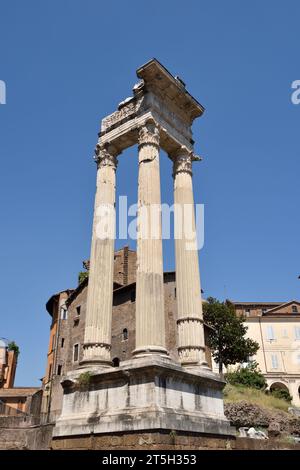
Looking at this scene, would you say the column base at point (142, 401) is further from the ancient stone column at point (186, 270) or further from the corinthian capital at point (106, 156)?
the corinthian capital at point (106, 156)

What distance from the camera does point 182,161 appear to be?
14695mm

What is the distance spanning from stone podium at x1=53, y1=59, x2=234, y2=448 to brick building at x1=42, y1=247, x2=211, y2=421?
20837 millimetres

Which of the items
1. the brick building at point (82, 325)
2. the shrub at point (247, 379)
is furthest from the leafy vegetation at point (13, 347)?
the shrub at point (247, 379)

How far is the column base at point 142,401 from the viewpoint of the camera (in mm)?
9164

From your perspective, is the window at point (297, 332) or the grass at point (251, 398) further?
the window at point (297, 332)

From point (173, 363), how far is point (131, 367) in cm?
106

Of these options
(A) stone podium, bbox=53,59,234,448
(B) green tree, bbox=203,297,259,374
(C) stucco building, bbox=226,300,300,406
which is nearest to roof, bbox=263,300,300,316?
(C) stucco building, bbox=226,300,300,406

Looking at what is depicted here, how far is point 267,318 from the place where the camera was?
55.4 meters

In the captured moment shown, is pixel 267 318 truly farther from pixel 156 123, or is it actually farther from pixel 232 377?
pixel 156 123

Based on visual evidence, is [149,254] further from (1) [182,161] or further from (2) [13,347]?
(2) [13,347]

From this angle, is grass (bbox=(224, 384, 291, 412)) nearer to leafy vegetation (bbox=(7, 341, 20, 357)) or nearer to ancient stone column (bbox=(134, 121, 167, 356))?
ancient stone column (bbox=(134, 121, 167, 356))

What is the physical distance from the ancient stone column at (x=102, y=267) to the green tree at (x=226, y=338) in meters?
33.4

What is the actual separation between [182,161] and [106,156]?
8.66 feet

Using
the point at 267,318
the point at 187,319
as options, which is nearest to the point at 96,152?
the point at 187,319
